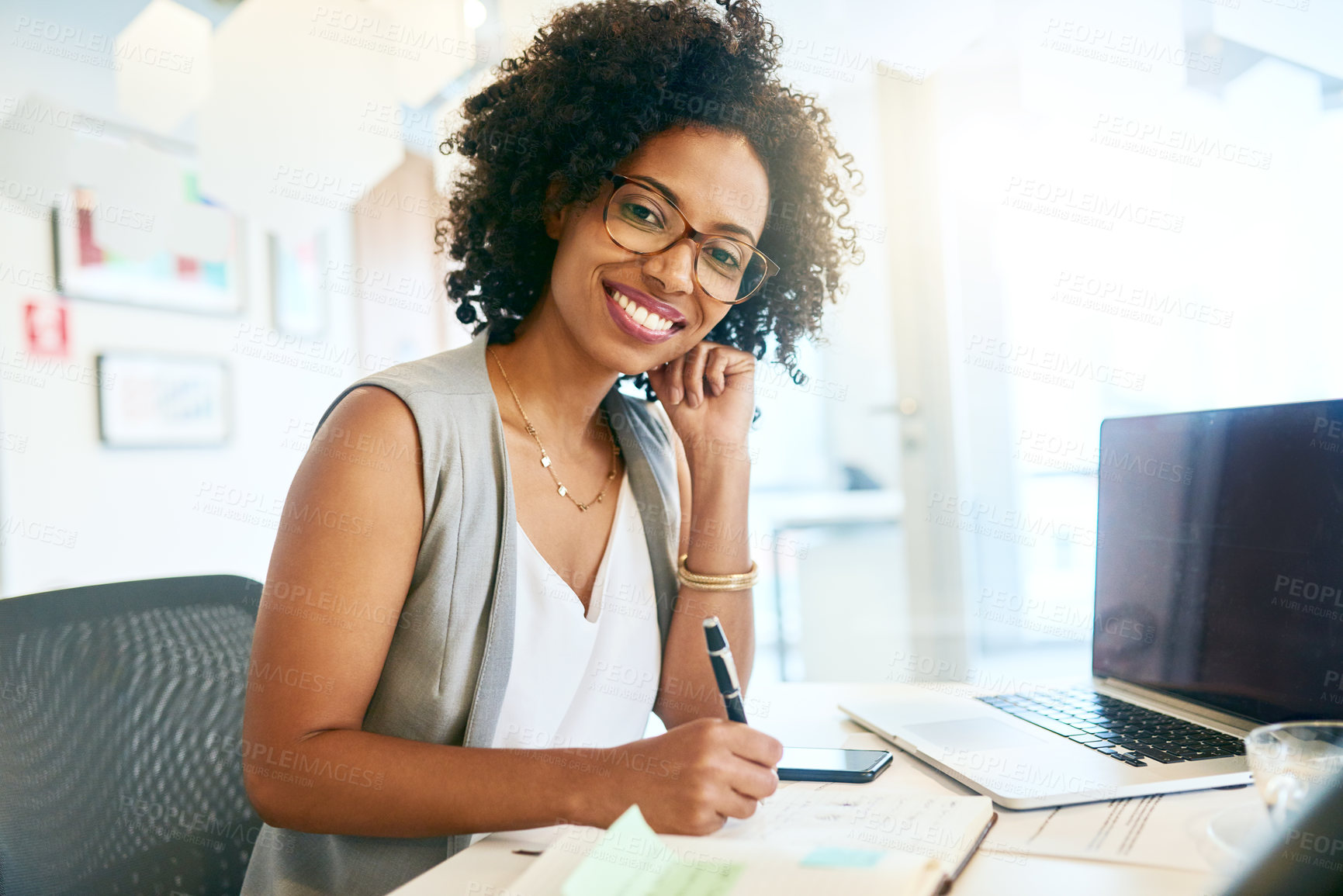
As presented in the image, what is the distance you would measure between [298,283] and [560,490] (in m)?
2.77

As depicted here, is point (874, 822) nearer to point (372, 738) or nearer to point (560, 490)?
point (372, 738)

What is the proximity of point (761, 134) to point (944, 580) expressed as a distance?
6.14 feet

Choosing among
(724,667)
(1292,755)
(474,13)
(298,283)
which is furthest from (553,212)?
(298,283)

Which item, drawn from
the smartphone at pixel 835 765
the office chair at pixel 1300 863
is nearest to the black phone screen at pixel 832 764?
the smartphone at pixel 835 765

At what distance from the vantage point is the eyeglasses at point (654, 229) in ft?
3.80

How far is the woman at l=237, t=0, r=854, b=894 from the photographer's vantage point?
0.85 meters

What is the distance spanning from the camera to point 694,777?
76 cm

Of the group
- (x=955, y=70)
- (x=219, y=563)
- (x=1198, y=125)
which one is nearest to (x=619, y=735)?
(x=1198, y=125)

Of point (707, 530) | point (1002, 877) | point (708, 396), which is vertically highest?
point (708, 396)

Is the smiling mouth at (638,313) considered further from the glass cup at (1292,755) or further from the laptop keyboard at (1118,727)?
the glass cup at (1292,755)

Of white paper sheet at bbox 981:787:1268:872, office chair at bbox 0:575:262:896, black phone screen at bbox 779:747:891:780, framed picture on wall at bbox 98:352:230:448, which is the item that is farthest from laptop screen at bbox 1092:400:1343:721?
framed picture on wall at bbox 98:352:230:448

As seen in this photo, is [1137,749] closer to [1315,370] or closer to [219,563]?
[1315,370]

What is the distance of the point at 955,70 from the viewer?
2709 mm

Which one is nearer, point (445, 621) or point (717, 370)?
point (445, 621)
